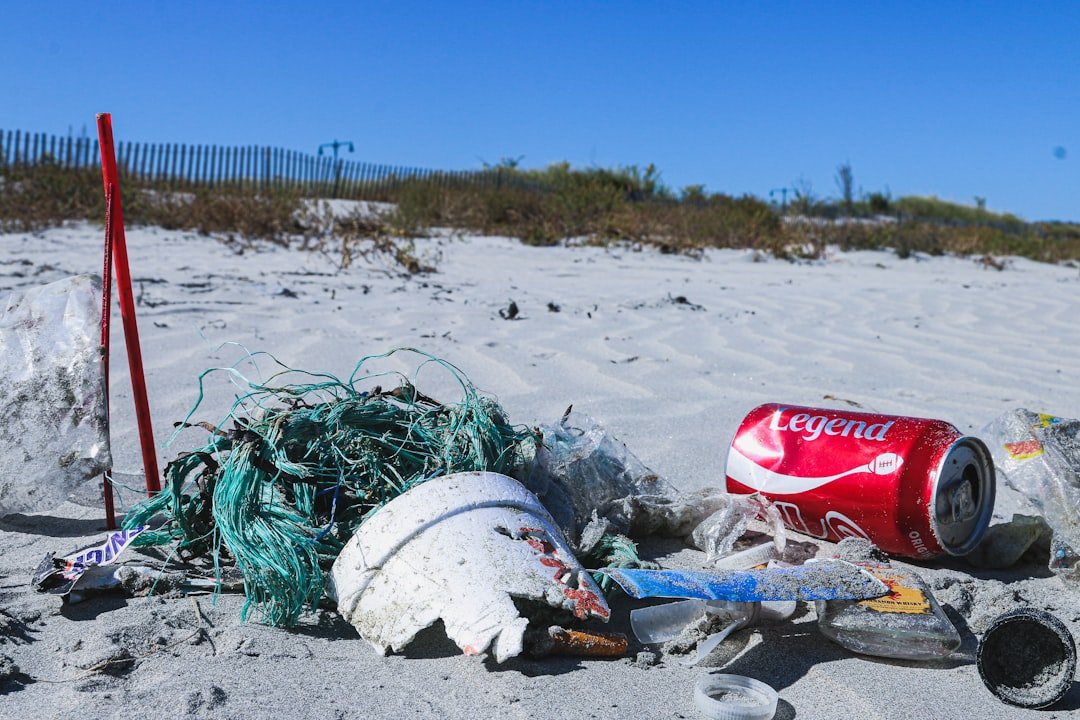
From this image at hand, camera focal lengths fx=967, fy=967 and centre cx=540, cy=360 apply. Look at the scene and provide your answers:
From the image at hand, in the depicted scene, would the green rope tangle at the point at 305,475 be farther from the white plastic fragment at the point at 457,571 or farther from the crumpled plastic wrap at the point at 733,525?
the crumpled plastic wrap at the point at 733,525

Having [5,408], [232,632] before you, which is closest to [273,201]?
[5,408]

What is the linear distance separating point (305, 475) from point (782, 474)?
1.00 meters

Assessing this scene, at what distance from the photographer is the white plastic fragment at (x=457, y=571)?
1.46 metres

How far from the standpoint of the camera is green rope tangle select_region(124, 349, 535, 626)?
1.64m

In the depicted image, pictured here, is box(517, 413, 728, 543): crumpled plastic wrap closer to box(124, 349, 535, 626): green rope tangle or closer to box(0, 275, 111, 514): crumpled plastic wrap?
box(124, 349, 535, 626): green rope tangle

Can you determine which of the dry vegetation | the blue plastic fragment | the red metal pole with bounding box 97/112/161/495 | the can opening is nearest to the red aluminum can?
the can opening

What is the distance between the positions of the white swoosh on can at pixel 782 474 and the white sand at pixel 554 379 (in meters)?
0.23

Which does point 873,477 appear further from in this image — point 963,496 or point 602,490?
point 602,490

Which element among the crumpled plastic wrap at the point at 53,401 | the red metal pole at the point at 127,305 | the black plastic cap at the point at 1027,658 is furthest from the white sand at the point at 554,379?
the red metal pole at the point at 127,305

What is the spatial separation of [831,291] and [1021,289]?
5.25 ft

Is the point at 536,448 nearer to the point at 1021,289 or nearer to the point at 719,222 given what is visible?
the point at 1021,289

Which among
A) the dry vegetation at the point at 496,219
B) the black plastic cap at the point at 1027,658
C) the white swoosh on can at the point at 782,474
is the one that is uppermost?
the dry vegetation at the point at 496,219

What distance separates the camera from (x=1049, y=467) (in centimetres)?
201

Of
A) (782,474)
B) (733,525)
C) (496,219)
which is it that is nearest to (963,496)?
(782,474)
